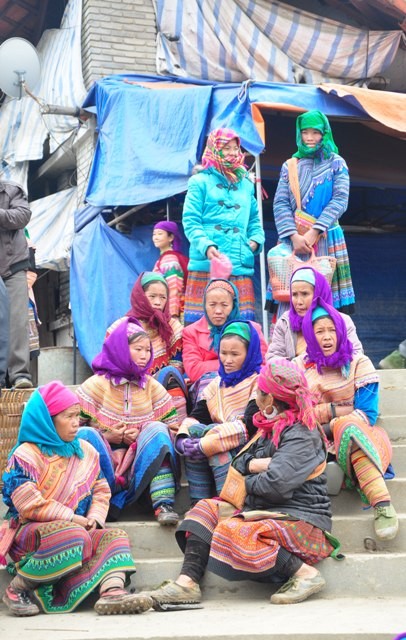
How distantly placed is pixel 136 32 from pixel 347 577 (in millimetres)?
7556

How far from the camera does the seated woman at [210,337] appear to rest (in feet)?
19.5

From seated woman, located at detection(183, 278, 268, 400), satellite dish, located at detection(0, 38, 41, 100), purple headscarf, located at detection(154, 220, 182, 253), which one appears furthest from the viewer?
satellite dish, located at detection(0, 38, 41, 100)

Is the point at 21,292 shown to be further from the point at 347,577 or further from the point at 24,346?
the point at 347,577

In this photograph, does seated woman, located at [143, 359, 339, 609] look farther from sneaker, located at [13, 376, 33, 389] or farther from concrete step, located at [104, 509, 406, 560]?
sneaker, located at [13, 376, 33, 389]

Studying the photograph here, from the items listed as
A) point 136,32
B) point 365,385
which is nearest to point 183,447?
point 365,385

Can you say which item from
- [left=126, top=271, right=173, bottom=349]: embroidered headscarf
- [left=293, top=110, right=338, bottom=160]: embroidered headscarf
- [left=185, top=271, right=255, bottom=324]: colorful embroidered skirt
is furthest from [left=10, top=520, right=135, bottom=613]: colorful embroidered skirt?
[left=293, top=110, right=338, bottom=160]: embroidered headscarf

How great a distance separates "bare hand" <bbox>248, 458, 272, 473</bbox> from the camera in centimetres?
454

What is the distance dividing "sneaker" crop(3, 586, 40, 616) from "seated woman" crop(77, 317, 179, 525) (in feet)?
2.42

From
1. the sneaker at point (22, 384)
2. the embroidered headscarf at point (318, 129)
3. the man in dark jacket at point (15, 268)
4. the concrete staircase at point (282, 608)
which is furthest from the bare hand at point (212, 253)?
the concrete staircase at point (282, 608)

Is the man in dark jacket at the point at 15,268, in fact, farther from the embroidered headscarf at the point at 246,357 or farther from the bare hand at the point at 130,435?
the embroidered headscarf at the point at 246,357

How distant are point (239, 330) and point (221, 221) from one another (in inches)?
77.5

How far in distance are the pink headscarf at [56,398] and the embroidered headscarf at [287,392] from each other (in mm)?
928

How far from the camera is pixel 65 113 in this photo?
10.0 metres

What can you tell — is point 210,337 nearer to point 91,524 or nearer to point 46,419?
point 46,419
